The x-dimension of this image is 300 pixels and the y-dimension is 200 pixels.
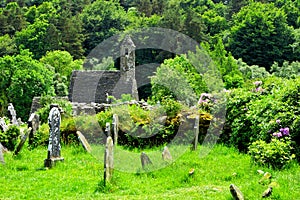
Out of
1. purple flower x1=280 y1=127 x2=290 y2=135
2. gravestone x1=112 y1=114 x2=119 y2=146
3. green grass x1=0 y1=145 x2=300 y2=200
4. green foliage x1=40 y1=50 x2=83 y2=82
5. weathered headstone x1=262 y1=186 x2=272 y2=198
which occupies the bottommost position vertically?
green grass x1=0 y1=145 x2=300 y2=200

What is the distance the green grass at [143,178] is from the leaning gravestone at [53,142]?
0.23 meters

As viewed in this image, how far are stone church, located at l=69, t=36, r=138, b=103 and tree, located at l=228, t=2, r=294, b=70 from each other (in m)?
29.9

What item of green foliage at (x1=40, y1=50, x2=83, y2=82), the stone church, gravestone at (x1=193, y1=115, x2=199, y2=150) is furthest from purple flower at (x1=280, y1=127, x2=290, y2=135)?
green foliage at (x1=40, y1=50, x2=83, y2=82)

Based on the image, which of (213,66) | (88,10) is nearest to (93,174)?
(213,66)

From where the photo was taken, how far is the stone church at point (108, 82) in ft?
105

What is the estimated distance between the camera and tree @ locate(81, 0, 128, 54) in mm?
71375

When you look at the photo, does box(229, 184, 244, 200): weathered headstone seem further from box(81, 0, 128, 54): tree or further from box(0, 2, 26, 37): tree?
box(0, 2, 26, 37): tree

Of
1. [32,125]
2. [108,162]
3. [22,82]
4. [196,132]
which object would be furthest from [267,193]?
[22,82]

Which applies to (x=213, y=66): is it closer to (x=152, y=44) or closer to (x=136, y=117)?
(x=152, y=44)

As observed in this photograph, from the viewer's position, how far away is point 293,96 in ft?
43.6

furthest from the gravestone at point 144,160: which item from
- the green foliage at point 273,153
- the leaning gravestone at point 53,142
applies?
the green foliage at point 273,153

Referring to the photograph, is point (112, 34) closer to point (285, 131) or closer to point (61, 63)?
point (61, 63)

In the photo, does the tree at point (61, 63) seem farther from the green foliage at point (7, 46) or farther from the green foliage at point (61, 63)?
the green foliage at point (7, 46)

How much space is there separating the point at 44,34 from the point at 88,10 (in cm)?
1194
